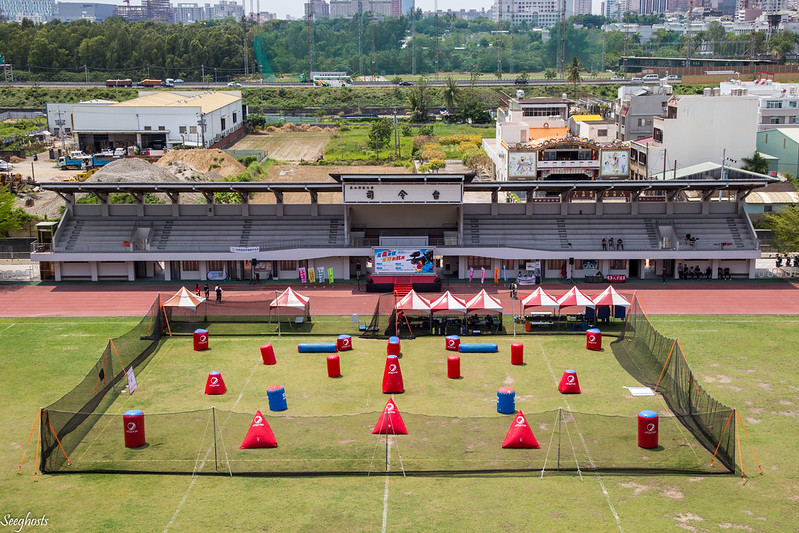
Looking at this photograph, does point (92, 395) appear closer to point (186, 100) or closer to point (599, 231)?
point (599, 231)

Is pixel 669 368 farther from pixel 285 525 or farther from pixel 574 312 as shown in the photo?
pixel 285 525

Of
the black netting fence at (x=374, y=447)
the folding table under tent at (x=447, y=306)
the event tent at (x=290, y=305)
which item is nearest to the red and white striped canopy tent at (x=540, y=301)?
the folding table under tent at (x=447, y=306)

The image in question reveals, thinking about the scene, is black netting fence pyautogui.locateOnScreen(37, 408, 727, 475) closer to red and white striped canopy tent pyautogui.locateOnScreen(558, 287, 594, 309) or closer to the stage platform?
red and white striped canopy tent pyautogui.locateOnScreen(558, 287, 594, 309)

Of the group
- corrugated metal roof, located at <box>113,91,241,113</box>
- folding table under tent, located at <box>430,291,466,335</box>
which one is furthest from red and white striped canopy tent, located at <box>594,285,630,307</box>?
corrugated metal roof, located at <box>113,91,241,113</box>

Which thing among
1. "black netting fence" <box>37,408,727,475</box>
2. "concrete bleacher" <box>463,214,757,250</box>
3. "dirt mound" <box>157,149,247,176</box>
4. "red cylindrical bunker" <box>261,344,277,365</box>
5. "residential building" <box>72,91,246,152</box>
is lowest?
"red cylindrical bunker" <box>261,344,277,365</box>

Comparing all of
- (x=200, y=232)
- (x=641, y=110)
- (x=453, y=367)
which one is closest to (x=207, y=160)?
(x=200, y=232)

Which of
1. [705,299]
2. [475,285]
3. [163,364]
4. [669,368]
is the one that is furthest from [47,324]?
[705,299]

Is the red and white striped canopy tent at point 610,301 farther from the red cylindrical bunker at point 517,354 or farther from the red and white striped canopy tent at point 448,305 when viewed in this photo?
the red cylindrical bunker at point 517,354
